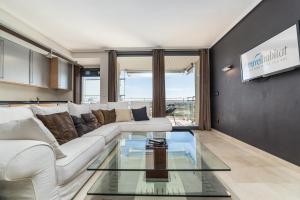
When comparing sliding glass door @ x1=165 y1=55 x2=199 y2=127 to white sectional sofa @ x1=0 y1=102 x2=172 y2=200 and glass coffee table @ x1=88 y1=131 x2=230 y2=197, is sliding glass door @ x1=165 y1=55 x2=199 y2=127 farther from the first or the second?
white sectional sofa @ x1=0 y1=102 x2=172 y2=200

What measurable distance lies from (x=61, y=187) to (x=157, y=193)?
30.8 inches

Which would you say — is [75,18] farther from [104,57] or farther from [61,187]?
[61,187]

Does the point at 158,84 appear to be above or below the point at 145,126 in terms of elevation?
above

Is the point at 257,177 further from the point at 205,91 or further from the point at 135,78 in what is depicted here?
the point at 135,78

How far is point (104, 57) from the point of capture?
631 cm

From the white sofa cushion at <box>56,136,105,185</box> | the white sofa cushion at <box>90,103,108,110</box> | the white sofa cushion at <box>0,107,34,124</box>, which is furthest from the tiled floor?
the white sofa cushion at <box>90,103,108,110</box>

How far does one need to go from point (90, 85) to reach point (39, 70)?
10.1 ft

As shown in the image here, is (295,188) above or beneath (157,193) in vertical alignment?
beneath

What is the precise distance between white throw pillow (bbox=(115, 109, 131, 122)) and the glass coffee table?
237 cm

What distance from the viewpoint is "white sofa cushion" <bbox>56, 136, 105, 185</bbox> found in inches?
64.0

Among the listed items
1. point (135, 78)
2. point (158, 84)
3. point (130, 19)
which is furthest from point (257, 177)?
point (135, 78)

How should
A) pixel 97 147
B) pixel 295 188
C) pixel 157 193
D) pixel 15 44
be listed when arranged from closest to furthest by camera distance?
1. pixel 157 193
2. pixel 295 188
3. pixel 97 147
4. pixel 15 44

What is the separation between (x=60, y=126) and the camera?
2.39 metres

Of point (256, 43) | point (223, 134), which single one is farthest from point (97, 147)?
point (223, 134)
